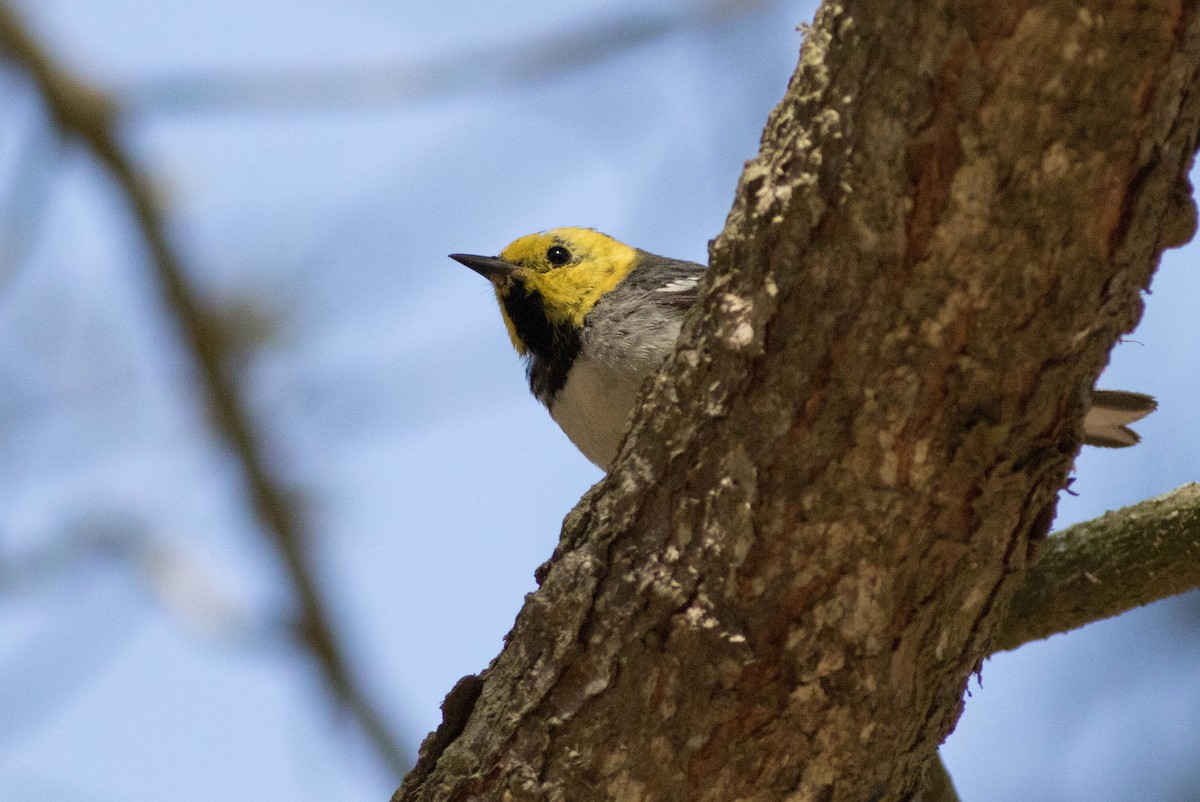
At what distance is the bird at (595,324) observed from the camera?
4.34 metres

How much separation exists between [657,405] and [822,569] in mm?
475

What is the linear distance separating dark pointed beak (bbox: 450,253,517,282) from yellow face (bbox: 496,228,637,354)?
0.09 ft

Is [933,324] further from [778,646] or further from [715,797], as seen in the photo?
[715,797]

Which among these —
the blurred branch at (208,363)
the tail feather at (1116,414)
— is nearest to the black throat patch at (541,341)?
the blurred branch at (208,363)

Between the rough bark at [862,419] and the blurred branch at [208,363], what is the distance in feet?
6.39

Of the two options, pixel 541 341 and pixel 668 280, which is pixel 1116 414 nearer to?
pixel 668 280

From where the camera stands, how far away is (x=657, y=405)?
2533mm

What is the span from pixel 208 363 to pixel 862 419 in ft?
8.80

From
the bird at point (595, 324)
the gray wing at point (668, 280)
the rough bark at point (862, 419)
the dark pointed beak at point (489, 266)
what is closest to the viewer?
the rough bark at point (862, 419)

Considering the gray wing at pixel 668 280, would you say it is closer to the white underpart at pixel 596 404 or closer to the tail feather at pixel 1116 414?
the white underpart at pixel 596 404

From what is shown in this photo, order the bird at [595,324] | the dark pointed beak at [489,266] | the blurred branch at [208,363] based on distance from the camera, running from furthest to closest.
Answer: the dark pointed beak at [489,266] < the bird at [595,324] < the blurred branch at [208,363]

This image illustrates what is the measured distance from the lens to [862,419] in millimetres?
2264

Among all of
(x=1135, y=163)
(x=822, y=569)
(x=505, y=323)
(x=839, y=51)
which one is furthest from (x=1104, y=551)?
(x=505, y=323)

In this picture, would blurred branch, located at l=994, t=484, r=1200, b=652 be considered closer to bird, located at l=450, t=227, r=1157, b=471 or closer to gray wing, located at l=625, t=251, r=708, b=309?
bird, located at l=450, t=227, r=1157, b=471
